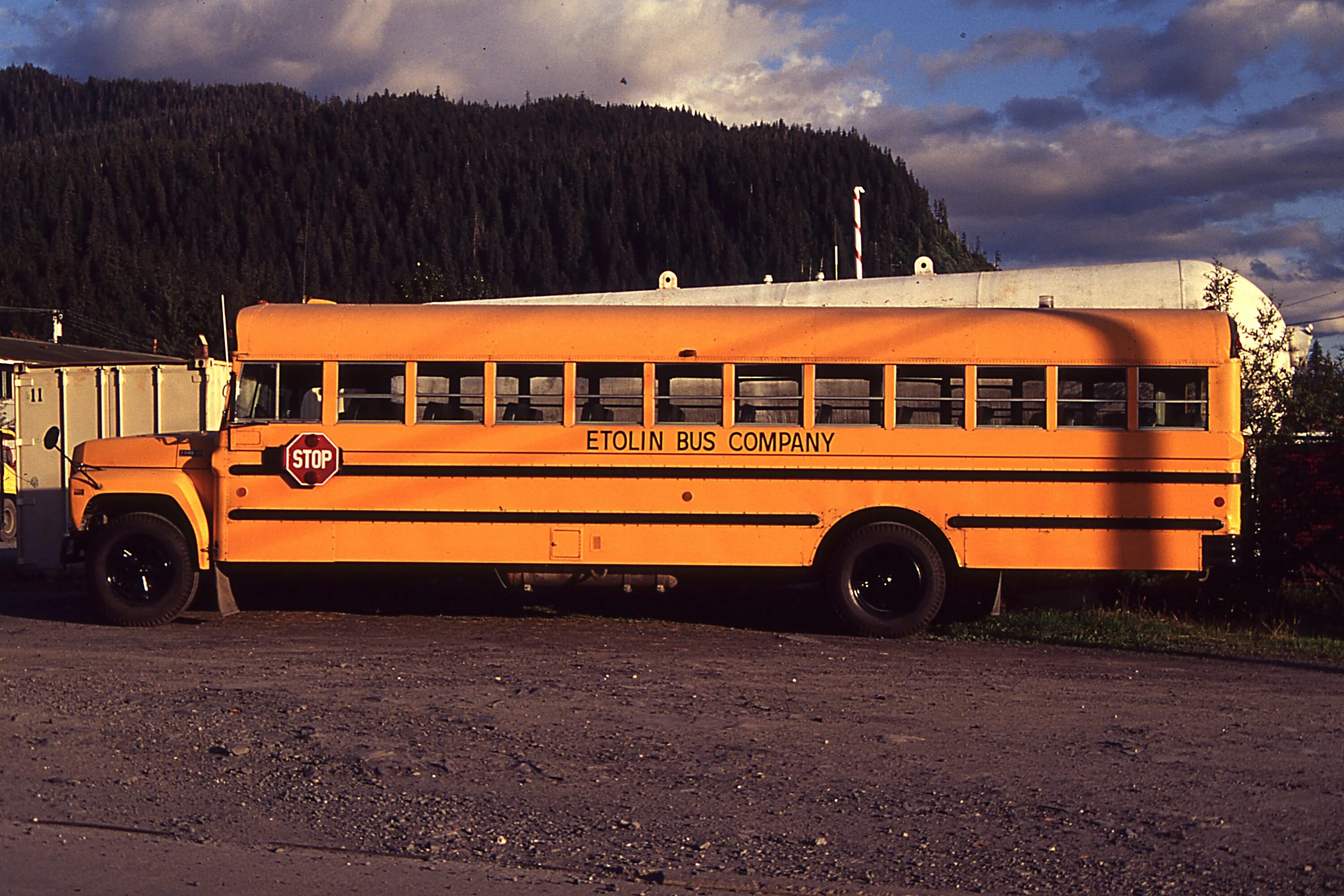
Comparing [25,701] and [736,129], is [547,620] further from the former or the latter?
[736,129]

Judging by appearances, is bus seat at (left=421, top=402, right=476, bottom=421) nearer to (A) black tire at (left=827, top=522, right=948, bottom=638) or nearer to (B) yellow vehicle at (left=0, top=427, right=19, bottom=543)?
(A) black tire at (left=827, top=522, right=948, bottom=638)

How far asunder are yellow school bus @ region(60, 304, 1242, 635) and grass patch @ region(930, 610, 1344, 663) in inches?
21.1

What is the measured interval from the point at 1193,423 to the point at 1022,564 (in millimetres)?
1700

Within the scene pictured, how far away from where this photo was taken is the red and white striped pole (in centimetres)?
2347

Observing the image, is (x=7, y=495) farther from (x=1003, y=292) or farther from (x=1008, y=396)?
(x=1008, y=396)

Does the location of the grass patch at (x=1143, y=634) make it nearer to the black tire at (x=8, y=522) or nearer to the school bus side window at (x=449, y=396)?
the school bus side window at (x=449, y=396)

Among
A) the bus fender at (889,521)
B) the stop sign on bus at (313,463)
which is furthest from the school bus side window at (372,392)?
the bus fender at (889,521)

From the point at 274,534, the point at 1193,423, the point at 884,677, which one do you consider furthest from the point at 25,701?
the point at 1193,423

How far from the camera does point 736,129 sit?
397 ft

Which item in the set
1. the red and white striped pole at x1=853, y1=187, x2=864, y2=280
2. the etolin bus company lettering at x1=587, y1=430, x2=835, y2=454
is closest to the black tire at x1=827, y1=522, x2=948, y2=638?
the etolin bus company lettering at x1=587, y1=430, x2=835, y2=454

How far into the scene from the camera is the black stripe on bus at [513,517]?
1027cm

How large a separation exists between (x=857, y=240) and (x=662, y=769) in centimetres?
1943

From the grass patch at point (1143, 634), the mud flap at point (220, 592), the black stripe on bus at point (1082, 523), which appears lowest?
the grass patch at point (1143, 634)

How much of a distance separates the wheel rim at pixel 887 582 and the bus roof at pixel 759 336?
1515mm
